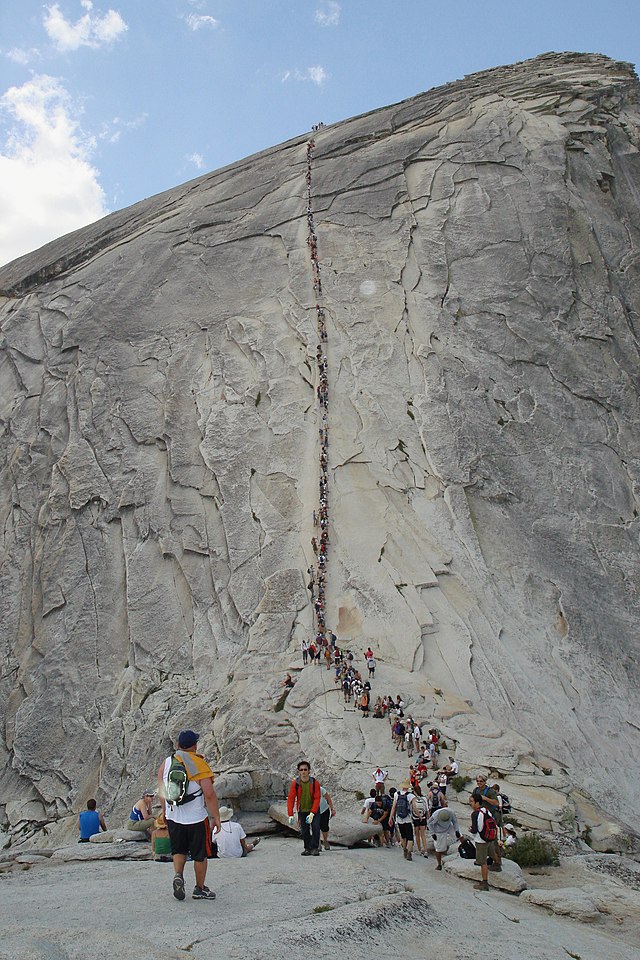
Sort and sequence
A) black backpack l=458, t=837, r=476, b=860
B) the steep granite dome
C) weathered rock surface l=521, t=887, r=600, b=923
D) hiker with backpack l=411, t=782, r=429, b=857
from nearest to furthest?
weathered rock surface l=521, t=887, r=600, b=923, black backpack l=458, t=837, r=476, b=860, hiker with backpack l=411, t=782, r=429, b=857, the steep granite dome

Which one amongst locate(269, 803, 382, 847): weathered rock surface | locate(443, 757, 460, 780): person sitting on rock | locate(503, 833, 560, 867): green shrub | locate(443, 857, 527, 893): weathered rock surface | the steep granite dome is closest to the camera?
locate(443, 857, 527, 893): weathered rock surface

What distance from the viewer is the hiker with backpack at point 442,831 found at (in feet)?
40.4

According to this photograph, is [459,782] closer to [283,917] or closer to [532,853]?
[532,853]

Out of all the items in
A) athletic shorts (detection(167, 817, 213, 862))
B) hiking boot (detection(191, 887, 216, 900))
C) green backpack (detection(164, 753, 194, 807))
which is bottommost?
hiking boot (detection(191, 887, 216, 900))

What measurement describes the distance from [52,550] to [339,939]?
26666 millimetres

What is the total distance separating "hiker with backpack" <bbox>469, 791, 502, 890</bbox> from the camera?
11.2 metres

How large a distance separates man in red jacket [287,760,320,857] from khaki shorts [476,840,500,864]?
2.26 meters

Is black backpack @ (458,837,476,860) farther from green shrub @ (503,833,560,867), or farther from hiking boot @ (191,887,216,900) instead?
hiking boot @ (191,887,216,900)

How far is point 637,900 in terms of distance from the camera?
11.6 meters

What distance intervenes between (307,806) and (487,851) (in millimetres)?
2807

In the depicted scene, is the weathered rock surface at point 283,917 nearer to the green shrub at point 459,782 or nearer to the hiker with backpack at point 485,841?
the hiker with backpack at point 485,841

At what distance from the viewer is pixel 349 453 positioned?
3039cm

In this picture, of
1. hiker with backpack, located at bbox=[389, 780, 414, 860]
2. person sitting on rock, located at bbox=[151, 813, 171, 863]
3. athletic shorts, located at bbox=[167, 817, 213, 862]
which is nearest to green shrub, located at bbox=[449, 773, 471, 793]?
hiker with backpack, located at bbox=[389, 780, 414, 860]

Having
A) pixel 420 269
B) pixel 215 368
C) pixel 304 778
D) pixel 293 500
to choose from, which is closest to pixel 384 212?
pixel 420 269
